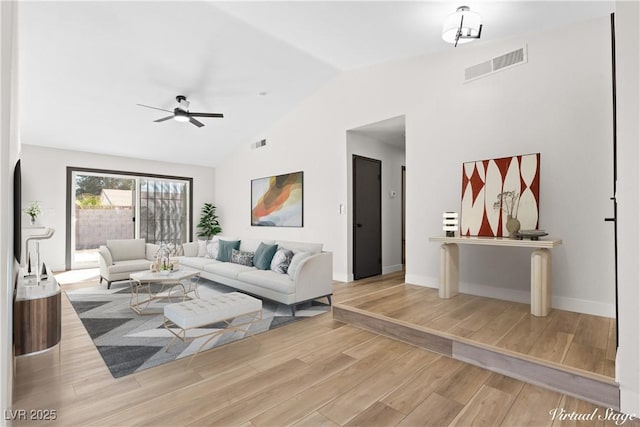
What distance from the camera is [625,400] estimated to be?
1918 millimetres

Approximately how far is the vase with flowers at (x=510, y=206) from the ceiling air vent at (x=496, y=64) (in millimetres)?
1516

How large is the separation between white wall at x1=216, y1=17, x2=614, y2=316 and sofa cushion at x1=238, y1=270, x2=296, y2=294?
1744mm

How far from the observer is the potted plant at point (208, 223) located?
8.70 m

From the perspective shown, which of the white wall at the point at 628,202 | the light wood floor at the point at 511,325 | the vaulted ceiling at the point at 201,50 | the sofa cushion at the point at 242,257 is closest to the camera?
the white wall at the point at 628,202

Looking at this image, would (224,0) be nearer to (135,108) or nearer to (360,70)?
(360,70)

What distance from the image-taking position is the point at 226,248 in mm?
5434

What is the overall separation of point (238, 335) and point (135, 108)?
465 centimetres

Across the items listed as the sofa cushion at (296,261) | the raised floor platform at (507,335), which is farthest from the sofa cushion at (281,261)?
the raised floor platform at (507,335)

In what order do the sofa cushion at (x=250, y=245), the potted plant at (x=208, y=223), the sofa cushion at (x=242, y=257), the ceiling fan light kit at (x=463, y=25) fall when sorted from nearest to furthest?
1. the ceiling fan light kit at (x=463, y=25)
2. the sofa cushion at (x=242, y=257)
3. the sofa cushion at (x=250, y=245)
4. the potted plant at (x=208, y=223)

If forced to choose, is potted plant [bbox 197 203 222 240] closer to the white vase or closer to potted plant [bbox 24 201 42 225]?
potted plant [bbox 24 201 42 225]

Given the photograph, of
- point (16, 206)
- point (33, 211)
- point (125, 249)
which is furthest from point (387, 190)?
point (33, 211)

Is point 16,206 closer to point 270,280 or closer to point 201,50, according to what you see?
point 270,280

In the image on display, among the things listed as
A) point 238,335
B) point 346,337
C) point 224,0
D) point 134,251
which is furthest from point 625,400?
point 134,251

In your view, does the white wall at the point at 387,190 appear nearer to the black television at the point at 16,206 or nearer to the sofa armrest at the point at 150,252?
the sofa armrest at the point at 150,252
